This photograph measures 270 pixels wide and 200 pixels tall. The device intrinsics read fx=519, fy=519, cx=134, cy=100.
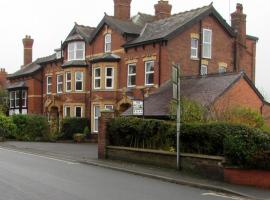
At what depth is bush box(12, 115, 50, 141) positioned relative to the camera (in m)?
39.8

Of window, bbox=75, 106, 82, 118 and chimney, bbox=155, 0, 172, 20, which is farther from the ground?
chimney, bbox=155, 0, 172, 20

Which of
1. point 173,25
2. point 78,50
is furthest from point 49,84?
point 173,25

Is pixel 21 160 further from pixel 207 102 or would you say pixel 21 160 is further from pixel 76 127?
pixel 76 127

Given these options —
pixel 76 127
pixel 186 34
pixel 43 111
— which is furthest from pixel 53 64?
pixel 186 34

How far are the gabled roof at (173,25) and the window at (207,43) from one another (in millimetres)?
1281

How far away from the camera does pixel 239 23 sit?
1614 inches

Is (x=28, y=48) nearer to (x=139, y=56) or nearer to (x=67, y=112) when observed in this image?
(x=67, y=112)

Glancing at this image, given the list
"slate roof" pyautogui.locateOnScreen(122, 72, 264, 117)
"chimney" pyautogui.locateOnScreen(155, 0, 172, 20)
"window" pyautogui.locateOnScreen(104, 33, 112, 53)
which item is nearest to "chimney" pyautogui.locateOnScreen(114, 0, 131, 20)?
"window" pyautogui.locateOnScreen(104, 33, 112, 53)

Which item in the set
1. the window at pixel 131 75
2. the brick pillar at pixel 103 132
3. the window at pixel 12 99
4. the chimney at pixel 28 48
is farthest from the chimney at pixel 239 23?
the chimney at pixel 28 48

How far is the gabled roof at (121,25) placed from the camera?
39.0m

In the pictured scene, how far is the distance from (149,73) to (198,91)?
7.82 metres

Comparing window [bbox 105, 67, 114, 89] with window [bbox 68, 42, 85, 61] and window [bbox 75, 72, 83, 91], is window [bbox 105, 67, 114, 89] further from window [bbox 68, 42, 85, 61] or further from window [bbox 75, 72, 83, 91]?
window [bbox 68, 42, 85, 61]

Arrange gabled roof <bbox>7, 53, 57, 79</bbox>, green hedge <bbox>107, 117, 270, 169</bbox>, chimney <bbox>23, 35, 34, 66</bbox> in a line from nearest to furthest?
green hedge <bbox>107, 117, 270, 169</bbox> → gabled roof <bbox>7, 53, 57, 79</bbox> → chimney <bbox>23, 35, 34, 66</bbox>

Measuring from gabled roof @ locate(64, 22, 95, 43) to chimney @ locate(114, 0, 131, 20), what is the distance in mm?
3179
